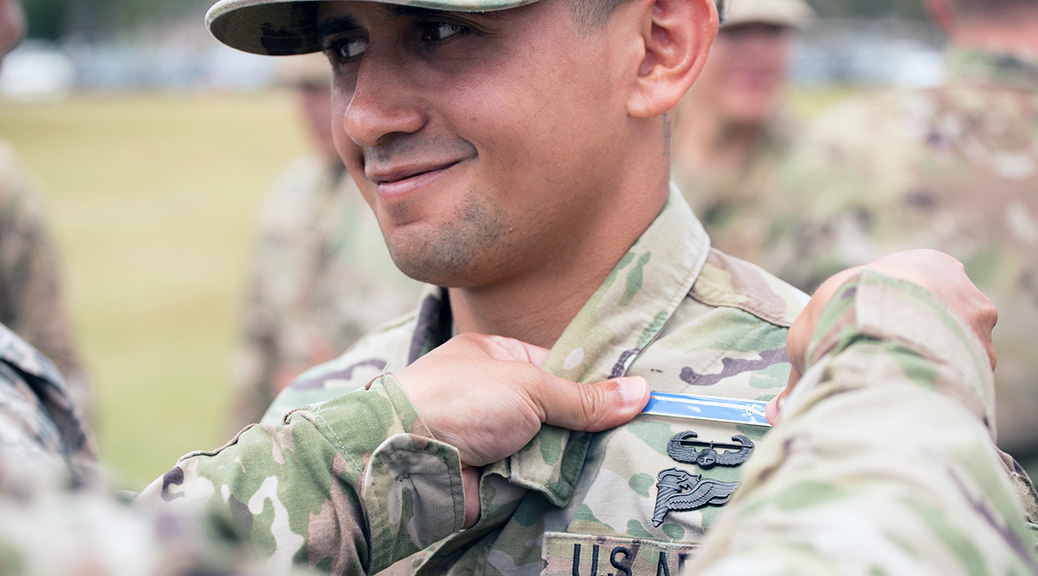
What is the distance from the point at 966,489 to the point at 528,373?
0.85 metres

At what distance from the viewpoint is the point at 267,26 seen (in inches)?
78.2

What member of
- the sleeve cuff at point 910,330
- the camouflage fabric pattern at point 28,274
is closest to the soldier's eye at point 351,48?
the sleeve cuff at point 910,330

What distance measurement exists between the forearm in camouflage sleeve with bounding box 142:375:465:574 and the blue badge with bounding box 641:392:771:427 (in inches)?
15.8

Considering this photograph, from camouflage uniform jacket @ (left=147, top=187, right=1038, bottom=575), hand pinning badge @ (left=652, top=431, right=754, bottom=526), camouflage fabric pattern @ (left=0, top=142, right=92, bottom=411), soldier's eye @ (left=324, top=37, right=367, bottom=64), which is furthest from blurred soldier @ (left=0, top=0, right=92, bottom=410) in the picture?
hand pinning badge @ (left=652, top=431, right=754, bottom=526)

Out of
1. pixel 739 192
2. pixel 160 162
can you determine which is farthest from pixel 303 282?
pixel 160 162

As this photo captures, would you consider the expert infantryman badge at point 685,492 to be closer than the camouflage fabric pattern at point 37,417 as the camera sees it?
Yes

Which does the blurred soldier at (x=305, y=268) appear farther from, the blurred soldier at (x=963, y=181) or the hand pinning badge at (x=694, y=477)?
the hand pinning badge at (x=694, y=477)

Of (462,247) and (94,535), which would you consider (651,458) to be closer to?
(462,247)

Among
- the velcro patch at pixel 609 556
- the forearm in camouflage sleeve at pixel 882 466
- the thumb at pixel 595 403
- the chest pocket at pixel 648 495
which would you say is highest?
the forearm in camouflage sleeve at pixel 882 466

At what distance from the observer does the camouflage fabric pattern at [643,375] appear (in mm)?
1681

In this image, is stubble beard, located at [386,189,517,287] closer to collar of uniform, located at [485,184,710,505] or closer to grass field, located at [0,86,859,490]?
collar of uniform, located at [485,184,710,505]

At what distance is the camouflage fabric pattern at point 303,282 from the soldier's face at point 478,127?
3.45 meters

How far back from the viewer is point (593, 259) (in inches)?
79.7

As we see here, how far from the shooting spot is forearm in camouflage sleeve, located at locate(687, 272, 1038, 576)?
851 mm
